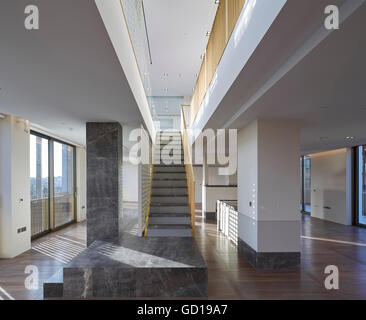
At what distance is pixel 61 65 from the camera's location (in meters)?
2.56

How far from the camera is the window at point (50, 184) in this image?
22.3ft

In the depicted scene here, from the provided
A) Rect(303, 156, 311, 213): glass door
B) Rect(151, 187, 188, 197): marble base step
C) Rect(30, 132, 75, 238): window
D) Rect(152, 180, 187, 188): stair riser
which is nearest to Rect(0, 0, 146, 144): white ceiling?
Rect(30, 132, 75, 238): window

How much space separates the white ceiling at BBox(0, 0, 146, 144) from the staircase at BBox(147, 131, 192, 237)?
8.41ft

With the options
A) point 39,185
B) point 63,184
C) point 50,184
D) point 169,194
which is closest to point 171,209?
point 169,194

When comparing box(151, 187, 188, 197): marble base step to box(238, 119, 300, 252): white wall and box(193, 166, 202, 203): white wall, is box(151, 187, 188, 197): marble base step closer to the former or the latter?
box(238, 119, 300, 252): white wall

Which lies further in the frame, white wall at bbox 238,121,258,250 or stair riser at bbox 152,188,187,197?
stair riser at bbox 152,188,187,197

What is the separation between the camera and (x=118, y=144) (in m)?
5.35

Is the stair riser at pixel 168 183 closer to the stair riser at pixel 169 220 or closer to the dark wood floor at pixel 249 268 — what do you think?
the stair riser at pixel 169 220

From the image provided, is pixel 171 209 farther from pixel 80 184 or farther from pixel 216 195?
pixel 80 184

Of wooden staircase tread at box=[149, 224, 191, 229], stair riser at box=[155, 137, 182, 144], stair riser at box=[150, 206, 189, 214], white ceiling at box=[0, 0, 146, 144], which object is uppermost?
white ceiling at box=[0, 0, 146, 144]

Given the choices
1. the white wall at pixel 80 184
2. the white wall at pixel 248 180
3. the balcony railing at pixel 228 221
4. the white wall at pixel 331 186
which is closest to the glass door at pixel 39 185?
the white wall at pixel 80 184

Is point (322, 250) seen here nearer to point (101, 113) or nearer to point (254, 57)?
point (254, 57)

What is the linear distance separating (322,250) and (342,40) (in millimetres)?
5293

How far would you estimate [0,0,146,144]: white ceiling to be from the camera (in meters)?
1.77
